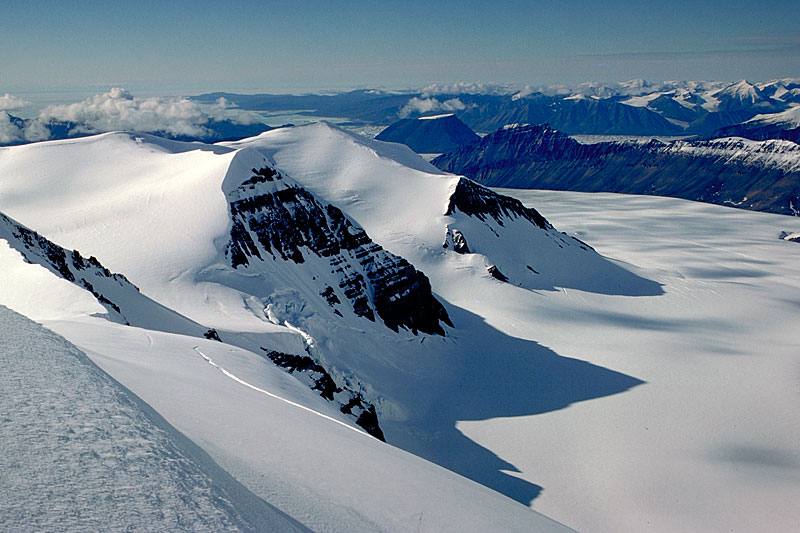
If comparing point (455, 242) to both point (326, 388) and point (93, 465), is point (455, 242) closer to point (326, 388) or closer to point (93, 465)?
point (326, 388)

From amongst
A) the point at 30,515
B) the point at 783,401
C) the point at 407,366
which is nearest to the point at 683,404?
the point at 783,401

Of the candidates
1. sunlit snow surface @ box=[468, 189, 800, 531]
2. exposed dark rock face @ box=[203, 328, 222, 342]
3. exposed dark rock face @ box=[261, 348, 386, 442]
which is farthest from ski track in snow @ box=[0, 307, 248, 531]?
sunlit snow surface @ box=[468, 189, 800, 531]

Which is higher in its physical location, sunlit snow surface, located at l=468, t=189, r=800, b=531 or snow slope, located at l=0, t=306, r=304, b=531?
snow slope, located at l=0, t=306, r=304, b=531

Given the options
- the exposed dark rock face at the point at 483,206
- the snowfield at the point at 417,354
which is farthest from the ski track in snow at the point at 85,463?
the exposed dark rock face at the point at 483,206

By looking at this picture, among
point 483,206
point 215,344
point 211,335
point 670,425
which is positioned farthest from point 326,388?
point 483,206

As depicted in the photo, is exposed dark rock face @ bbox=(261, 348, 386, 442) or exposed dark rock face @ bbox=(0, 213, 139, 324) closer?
exposed dark rock face @ bbox=(0, 213, 139, 324)

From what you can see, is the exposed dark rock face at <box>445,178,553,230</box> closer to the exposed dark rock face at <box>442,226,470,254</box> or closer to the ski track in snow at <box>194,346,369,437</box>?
the exposed dark rock face at <box>442,226,470,254</box>
